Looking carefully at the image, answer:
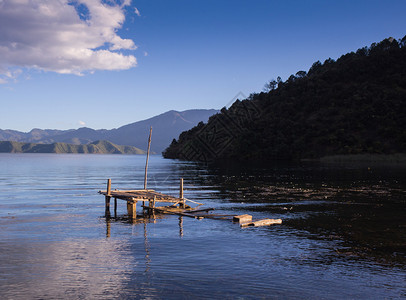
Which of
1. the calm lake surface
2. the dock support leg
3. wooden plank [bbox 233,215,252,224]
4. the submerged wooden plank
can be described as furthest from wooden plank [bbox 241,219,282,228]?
the dock support leg

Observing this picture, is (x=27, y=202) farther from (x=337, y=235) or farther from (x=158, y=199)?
(x=337, y=235)

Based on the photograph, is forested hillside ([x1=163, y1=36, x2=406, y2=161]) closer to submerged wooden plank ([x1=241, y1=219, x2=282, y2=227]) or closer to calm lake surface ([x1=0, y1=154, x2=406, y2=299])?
calm lake surface ([x1=0, y1=154, x2=406, y2=299])

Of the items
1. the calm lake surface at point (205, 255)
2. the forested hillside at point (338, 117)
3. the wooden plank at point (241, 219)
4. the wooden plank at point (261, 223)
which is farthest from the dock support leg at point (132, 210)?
the forested hillside at point (338, 117)

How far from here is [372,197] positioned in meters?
43.9

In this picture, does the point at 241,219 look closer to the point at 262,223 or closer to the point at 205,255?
the point at 262,223

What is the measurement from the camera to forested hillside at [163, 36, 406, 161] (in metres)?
143

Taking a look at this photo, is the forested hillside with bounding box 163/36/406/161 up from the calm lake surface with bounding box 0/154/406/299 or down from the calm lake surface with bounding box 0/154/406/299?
up

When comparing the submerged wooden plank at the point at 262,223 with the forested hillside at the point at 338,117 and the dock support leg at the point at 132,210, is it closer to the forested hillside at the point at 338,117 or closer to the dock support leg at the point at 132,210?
the dock support leg at the point at 132,210

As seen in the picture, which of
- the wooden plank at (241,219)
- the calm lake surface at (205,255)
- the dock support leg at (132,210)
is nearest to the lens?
the calm lake surface at (205,255)

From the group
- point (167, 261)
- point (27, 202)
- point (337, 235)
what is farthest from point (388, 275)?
point (27, 202)

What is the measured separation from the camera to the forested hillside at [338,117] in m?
143

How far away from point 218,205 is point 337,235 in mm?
17262

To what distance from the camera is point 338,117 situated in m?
162

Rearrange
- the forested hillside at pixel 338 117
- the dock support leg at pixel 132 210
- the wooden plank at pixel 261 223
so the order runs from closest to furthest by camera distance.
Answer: the wooden plank at pixel 261 223, the dock support leg at pixel 132 210, the forested hillside at pixel 338 117
